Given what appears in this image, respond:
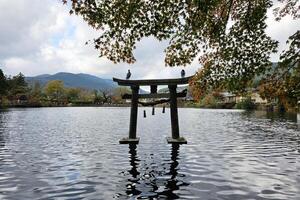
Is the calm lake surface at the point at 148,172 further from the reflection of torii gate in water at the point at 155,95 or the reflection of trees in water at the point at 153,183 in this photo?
the reflection of torii gate in water at the point at 155,95

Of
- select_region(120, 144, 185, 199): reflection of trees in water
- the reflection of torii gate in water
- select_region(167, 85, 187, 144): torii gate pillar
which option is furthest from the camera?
select_region(167, 85, 187, 144): torii gate pillar

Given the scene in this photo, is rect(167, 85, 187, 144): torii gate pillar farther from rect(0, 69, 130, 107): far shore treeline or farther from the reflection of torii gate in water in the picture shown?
rect(0, 69, 130, 107): far shore treeline

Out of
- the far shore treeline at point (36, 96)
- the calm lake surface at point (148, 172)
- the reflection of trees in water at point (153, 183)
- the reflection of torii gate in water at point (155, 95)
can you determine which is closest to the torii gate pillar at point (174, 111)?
the reflection of torii gate in water at point (155, 95)

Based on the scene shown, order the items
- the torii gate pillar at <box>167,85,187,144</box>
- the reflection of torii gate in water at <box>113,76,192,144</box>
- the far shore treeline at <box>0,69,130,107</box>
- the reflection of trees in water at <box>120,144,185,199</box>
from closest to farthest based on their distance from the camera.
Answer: the reflection of trees in water at <box>120,144,185,199</box>, the reflection of torii gate in water at <box>113,76,192,144</box>, the torii gate pillar at <box>167,85,187,144</box>, the far shore treeline at <box>0,69,130,107</box>

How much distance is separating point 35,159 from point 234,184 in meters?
11.3

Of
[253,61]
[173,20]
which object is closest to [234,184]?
[253,61]

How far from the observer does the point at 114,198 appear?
1023cm

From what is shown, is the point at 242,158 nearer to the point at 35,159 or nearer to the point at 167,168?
the point at 167,168

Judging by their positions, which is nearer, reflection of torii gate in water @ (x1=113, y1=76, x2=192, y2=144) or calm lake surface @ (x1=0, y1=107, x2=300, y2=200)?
calm lake surface @ (x1=0, y1=107, x2=300, y2=200)

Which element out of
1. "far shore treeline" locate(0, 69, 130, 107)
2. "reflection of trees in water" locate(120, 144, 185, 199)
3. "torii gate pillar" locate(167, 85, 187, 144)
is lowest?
"reflection of trees in water" locate(120, 144, 185, 199)

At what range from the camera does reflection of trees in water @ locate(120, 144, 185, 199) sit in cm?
1086

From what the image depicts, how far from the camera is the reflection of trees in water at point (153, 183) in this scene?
35.6 ft

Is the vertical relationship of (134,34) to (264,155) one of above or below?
above

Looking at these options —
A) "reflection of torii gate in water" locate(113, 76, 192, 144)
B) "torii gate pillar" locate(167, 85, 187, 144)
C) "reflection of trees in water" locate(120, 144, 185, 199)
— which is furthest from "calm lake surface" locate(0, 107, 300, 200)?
"reflection of torii gate in water" locate(113, 76, 192, 144)
